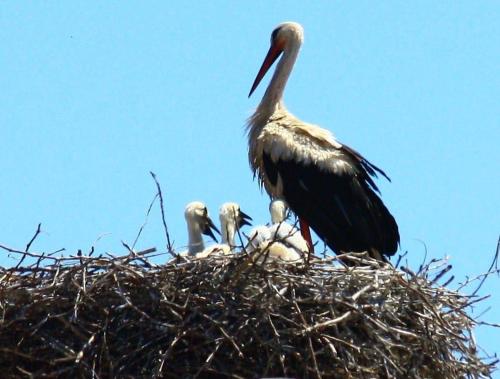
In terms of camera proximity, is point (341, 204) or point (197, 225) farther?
point (341, 204)

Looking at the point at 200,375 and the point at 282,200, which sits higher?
the point at 282,200

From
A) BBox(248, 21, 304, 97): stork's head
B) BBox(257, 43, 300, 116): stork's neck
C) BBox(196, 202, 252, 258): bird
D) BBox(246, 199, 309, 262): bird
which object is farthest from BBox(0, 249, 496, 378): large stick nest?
BBox(248, 21, 304, 97): stork's head


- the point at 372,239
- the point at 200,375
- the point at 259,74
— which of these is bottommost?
the point at 200,375

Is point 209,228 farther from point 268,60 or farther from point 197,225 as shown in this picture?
point 268,60

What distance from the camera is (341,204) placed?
412 inches

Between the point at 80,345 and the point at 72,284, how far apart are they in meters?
0.25

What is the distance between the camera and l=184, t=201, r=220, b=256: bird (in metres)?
9.54

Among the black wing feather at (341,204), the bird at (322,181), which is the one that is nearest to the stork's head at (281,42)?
the bird at (322,181)

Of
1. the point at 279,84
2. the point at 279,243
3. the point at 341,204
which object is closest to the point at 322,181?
the point at 341,204

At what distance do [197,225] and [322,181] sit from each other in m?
1.11

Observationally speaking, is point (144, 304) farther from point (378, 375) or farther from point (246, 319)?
point (378, 375)

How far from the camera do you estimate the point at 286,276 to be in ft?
26.4

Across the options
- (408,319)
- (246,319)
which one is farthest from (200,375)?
(408,319)

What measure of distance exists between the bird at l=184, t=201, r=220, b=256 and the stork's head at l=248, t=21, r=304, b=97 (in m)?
1.76
